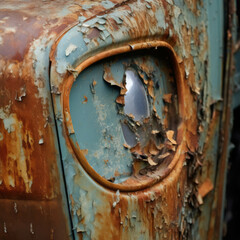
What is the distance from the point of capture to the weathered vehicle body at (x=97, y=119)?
4.32 ft

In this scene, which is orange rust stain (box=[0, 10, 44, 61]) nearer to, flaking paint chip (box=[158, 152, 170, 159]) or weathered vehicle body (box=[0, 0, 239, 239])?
weathered vehicle body (box=[0, 0, 239, 239])

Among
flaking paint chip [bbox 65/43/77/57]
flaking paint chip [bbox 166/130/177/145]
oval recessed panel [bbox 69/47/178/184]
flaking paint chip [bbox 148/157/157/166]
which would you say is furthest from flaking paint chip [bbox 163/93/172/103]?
flaking paint chip [bbox 65/43/77/57]

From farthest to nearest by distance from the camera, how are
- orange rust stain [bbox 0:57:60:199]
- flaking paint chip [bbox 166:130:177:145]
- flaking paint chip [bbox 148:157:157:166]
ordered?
flaking paint chip [bbox 166:130:177:145]
flaking paint chip [bbox 148:157:157:166]
orange rust stain [bbox 0:57:60:199]

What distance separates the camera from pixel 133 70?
154 cm

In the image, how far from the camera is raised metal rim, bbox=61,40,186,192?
131 centimetres

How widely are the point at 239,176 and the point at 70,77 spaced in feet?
5.91

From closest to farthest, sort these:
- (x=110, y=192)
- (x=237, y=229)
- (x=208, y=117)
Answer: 1. (x=110, y=192)
2. (x=208, y=117)
3. (x=237, y=229)

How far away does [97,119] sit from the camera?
56.1 inches

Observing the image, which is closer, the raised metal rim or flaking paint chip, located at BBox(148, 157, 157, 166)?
the raised metal rim

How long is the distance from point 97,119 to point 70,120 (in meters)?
0.13

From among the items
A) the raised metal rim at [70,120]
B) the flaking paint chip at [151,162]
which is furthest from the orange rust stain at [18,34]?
the flaking paint chip at [151,162]

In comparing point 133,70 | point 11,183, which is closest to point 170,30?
point 133,70

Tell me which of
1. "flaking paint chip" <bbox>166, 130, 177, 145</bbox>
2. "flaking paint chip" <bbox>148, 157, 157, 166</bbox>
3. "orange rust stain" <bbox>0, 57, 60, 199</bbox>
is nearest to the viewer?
"orange rust stain" <bbox>0, 57, 60, 199</bbox>

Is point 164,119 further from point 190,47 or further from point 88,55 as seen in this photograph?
point 88,55
